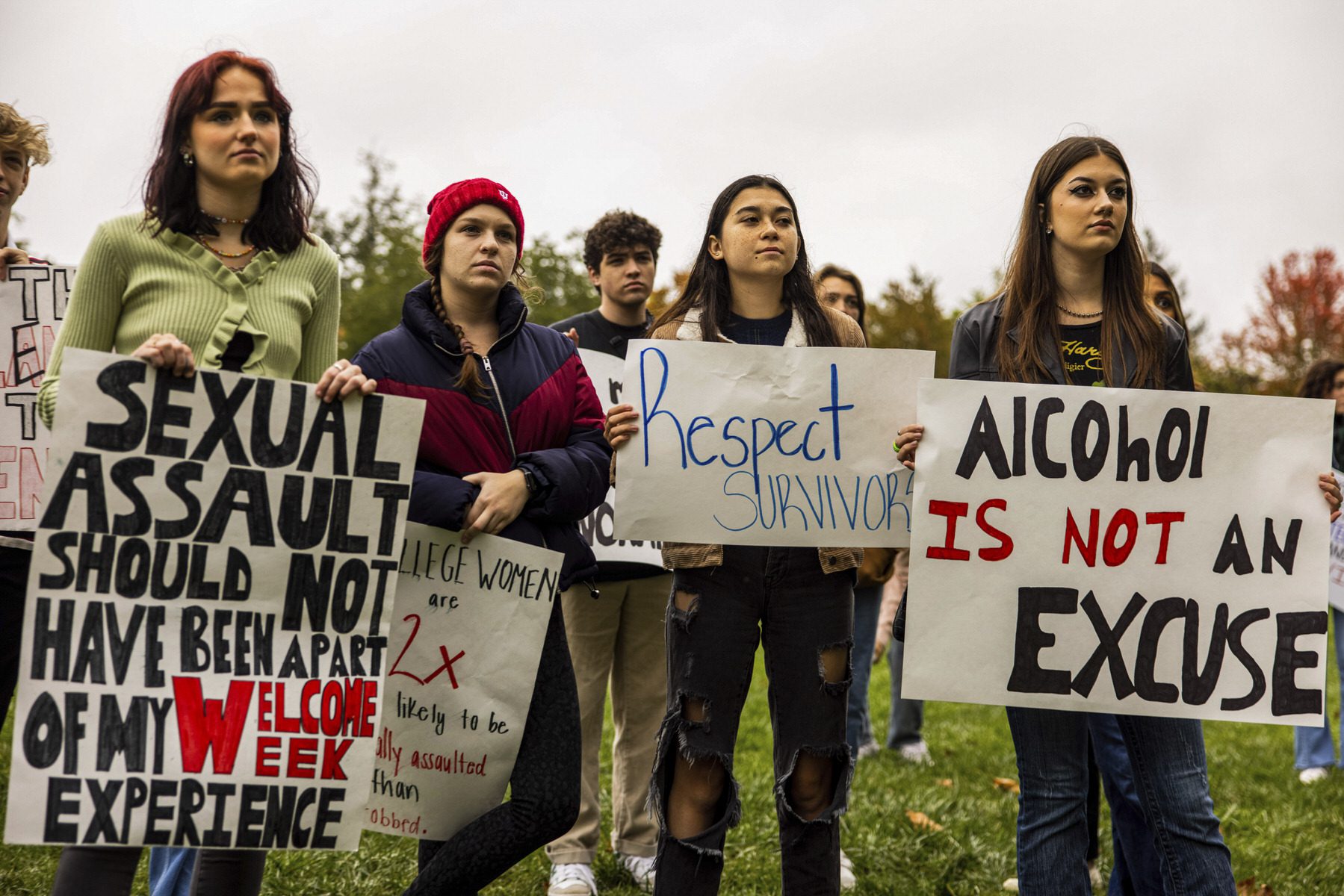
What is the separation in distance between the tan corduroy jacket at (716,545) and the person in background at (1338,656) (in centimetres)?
394

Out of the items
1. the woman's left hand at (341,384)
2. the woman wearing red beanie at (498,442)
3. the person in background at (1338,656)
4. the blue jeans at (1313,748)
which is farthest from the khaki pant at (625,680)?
the blue jeans at (1313,748)

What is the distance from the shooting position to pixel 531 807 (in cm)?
290

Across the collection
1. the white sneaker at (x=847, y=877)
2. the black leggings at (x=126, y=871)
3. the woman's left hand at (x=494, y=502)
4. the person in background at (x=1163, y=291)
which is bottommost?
the white sneaker at (x=847, y=877)

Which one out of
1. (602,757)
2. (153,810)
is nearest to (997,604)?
(153,810)

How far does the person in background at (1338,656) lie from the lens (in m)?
6.38

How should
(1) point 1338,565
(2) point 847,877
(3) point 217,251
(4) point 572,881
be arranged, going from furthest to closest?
(1) point 1338,565
(2) point 847,877
(4) point 572,881
(3) point 217,251

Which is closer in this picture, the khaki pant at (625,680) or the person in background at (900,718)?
the khaki pant at (625,680)

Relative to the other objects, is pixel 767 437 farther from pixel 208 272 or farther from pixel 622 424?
pixel 208 272

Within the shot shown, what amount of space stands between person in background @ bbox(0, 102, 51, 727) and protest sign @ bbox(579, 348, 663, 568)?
5.95 feet

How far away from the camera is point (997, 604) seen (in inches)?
124

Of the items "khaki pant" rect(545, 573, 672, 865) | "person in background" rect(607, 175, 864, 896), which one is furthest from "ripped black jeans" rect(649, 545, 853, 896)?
"khaki pant" rect(545, 573, 672, 865)

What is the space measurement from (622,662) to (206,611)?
7.21ft

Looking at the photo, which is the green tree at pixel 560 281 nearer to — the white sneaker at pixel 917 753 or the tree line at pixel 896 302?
the tree line at pixel 896 302

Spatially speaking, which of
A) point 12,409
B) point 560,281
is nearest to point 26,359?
point 12,409
